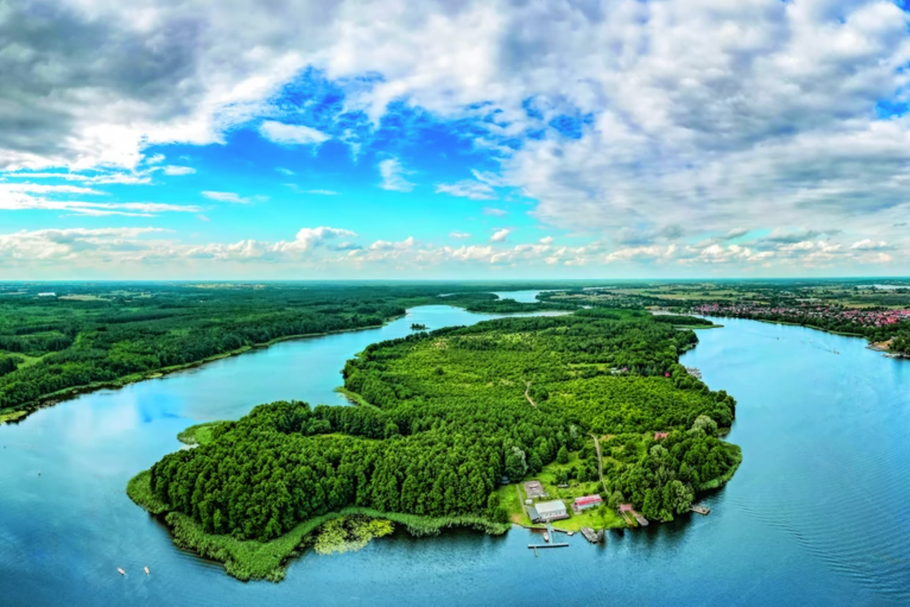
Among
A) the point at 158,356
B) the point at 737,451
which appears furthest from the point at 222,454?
the point at 158,356

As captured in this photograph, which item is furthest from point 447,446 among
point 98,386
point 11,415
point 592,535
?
point 98,386

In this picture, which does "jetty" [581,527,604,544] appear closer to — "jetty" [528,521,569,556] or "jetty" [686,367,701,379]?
"jetty" [528,521,569,556]

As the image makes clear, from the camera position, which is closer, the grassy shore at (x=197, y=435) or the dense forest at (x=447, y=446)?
the dense forest at (x=447, y=446)

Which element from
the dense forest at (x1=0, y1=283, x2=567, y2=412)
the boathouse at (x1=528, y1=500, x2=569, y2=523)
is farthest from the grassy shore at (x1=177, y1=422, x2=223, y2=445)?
the boathouse at (x1=528, y1=500, x2=569, y2=523)

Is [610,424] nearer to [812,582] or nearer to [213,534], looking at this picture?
[812,582]

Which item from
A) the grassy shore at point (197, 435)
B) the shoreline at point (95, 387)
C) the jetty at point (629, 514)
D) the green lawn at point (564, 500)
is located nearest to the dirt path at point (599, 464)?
the green lawn at point (564, 500)

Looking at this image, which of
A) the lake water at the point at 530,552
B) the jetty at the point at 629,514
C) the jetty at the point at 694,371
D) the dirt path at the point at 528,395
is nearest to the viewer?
the lake water at the point at 530,552

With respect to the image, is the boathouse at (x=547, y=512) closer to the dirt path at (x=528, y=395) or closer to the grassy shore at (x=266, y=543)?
the grassy shore at (x=266, y=543)
